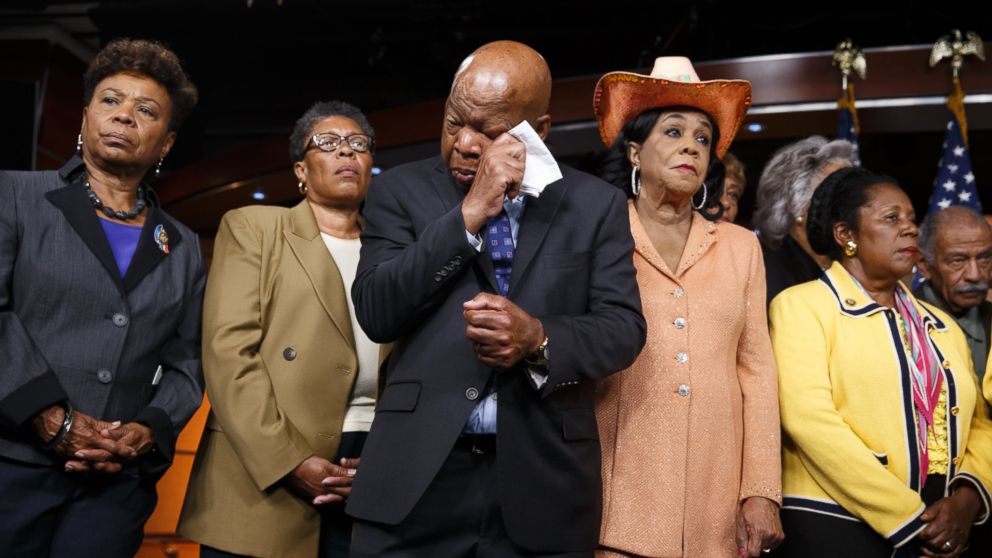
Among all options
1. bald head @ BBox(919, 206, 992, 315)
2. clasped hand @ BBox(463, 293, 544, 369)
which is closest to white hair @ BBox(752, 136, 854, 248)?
bald head @ BBox(919, 206, 992, 315)

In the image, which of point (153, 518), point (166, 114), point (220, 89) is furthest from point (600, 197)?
point (220, 89)

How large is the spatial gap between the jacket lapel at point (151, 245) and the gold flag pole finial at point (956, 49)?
16.4 feet

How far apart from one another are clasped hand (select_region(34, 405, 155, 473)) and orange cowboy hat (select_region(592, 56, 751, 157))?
4.92 feet

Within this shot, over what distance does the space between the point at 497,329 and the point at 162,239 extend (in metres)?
1.35

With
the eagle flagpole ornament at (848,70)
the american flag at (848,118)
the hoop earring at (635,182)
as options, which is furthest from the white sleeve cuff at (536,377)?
the eagle flagpole ornament at (848,70)

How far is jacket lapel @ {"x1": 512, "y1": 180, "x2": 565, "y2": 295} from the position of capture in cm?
203

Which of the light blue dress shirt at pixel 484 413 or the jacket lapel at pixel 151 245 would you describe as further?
the jacket lapel at pixel 151 245

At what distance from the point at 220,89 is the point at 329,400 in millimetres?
7220

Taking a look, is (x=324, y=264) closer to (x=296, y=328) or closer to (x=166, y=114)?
(x=296, y=328)

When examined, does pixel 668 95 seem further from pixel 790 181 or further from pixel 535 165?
pixel 790 181

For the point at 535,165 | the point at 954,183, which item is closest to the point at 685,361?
the point at 535,165

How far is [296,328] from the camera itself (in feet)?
9.07

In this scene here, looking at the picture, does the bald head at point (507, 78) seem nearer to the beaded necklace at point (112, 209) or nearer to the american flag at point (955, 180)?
the beaded necklace at point (112, 209)

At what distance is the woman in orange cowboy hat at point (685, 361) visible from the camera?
2330 mm
